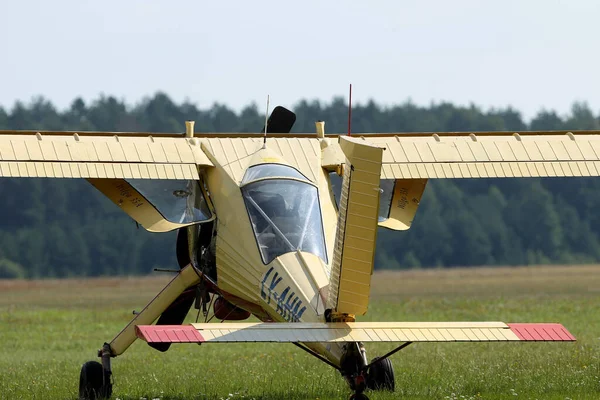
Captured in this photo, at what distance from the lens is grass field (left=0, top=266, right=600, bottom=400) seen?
1215 centimetres

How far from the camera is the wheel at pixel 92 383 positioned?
1245 centimetres

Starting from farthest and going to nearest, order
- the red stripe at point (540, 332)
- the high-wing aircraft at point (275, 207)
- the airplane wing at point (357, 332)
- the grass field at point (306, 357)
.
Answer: the grass field at point (306, 357) → the high-wing aircraft at point (275, 207) → the red stripe at point (540, 332) → the airplane wing at point (357, 332)

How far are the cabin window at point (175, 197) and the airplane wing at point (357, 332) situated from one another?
3.54 meters

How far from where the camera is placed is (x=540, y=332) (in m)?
9.39

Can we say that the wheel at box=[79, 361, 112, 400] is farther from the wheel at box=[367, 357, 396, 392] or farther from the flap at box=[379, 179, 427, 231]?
the flap at box=[379, 179, 427, 231]

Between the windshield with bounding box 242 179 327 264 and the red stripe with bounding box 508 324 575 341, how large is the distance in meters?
2.31

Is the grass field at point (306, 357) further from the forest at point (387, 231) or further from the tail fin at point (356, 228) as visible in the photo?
the forest at point (387, 231)

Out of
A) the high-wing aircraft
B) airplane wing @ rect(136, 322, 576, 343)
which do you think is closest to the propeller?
the high-wing aircraft

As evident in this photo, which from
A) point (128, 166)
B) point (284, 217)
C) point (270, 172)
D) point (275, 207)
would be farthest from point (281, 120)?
point (284, 217)

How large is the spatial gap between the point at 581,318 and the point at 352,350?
50.4 ft

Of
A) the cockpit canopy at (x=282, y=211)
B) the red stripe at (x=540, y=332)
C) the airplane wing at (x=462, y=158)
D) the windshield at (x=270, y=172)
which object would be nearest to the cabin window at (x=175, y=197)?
the windshield at (x=270, y=172)

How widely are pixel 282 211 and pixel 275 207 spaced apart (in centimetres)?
11

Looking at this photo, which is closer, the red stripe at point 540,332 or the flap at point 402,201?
the red stripe at point 540,332

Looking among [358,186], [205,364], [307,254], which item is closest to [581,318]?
[205,364]
